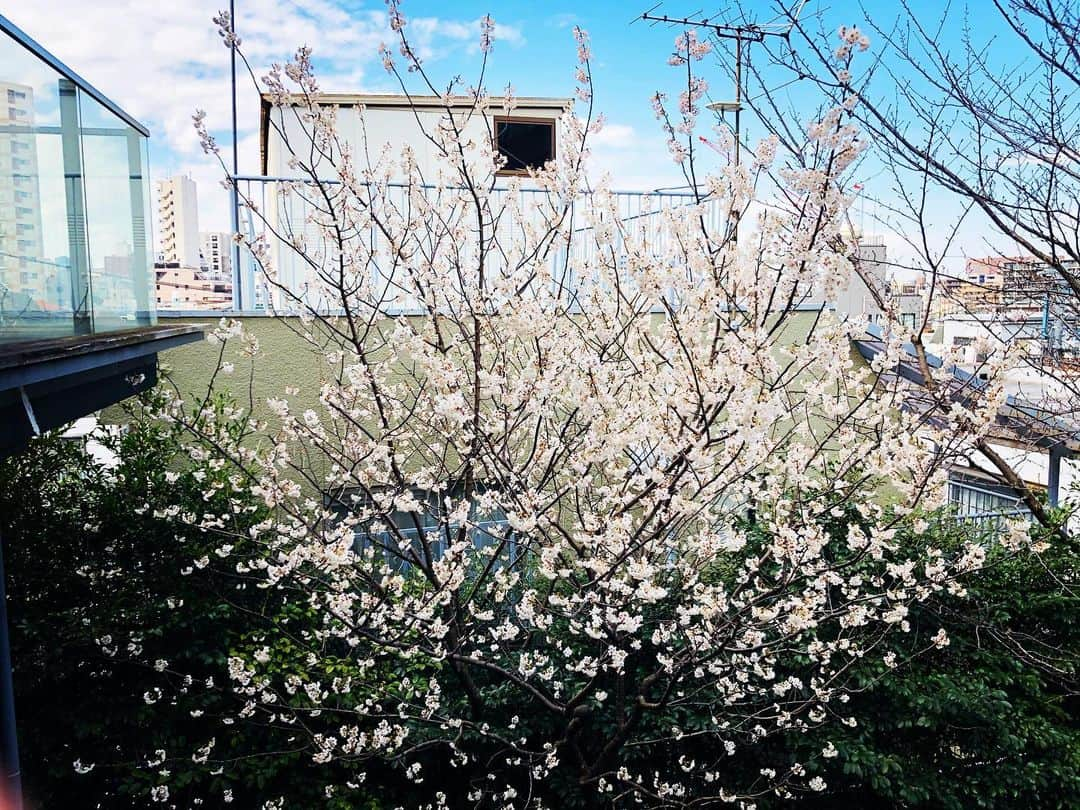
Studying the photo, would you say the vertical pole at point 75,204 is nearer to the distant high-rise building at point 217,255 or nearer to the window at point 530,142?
the distant high-rise building at point 217,255

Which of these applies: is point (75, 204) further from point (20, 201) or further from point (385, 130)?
point (385, 130)

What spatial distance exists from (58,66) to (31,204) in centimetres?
73

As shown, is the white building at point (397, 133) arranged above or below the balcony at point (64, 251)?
above

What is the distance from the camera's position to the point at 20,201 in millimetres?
2928

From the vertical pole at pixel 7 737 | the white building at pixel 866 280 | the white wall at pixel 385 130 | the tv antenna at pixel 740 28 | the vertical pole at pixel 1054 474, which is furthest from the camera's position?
the white wall at pixel 385 130

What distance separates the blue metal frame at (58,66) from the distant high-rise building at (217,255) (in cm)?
135

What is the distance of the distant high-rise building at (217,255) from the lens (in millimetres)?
5891

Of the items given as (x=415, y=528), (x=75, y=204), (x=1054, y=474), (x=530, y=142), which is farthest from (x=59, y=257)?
(x=1054, y=474)

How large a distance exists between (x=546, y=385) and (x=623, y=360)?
98cm

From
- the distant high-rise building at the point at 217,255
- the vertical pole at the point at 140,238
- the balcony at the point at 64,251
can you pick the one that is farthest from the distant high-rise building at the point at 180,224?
the balcony at the point at 64,251

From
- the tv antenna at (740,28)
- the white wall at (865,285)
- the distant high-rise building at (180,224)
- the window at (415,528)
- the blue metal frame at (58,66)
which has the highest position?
the tv antenna at (740,28)

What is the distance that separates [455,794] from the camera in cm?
448

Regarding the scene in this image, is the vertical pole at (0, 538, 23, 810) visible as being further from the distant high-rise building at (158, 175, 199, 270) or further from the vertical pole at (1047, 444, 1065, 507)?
the vertical pole at (1047, 444, 1065, 507)

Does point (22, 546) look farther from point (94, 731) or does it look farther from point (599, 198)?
point (599, 198)
